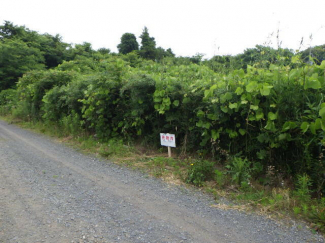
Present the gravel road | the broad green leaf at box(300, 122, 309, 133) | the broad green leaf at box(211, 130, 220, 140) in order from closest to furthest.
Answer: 1. the gravel road
2. the broad green leaf at box(300, 122, 309, 133)
3. the broad green leaf at box(211, 130, 220, 140)

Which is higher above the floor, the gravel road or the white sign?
the white sign

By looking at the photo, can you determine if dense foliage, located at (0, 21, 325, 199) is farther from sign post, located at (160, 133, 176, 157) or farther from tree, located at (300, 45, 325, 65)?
sign post, located at (160, 133, 176, 157)

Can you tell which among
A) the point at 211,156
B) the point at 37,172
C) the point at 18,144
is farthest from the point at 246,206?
the point at 18,144

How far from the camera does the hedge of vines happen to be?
4.34 m

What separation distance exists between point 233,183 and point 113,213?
2223mm

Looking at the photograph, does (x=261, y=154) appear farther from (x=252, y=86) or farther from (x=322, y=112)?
(x=322, y=112)

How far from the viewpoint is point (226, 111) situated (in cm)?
519

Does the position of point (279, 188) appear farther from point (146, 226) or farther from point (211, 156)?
point (146, 226)

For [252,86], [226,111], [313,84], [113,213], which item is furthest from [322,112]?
[113,213]

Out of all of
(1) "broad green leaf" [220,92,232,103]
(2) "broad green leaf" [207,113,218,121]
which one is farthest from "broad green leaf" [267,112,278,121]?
(2) "broad green leaf" [207,113,218,121]

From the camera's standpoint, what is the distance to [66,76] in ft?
44.9

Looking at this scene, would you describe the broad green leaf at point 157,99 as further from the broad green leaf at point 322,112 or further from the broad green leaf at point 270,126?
the broad green leaf at point 322,112

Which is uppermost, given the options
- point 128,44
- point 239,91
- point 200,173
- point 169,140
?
point 128,44

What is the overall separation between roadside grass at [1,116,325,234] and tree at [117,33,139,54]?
3000 cm
